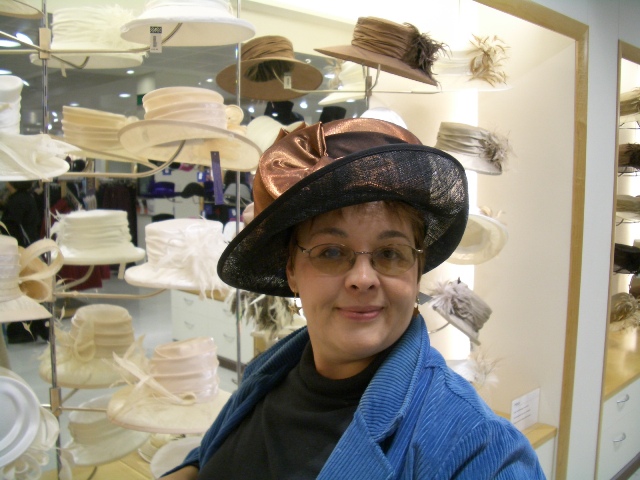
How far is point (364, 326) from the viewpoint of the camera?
1.05m

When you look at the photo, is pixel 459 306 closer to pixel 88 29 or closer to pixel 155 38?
pixel 155 38

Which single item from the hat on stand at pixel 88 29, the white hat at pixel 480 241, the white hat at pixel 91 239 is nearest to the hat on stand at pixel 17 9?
the hat on stand at pixel 88 29

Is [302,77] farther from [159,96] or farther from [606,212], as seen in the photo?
[606,212]

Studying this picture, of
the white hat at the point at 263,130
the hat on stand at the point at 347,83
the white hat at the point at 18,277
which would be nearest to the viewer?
the white hat at the point at 18,277

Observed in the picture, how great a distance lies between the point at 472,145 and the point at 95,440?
6.63 feet

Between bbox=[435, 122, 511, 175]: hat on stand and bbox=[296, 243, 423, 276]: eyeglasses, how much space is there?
1448mm

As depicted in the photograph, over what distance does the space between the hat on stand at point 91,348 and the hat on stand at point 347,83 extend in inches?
57.9

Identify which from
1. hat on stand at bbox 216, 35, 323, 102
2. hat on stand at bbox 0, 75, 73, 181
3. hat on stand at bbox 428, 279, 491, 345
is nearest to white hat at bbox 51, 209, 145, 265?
hat on stand at bbox 0, 75, 73, 181

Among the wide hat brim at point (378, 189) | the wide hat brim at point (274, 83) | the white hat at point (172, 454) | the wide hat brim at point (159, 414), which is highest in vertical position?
the wide hat brim at point (274, 83)

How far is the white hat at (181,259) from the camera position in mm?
1996

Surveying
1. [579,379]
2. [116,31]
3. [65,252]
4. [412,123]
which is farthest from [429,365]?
[579,379]

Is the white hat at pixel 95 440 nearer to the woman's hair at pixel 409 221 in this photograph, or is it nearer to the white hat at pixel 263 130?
the white hat at pixel 263 130

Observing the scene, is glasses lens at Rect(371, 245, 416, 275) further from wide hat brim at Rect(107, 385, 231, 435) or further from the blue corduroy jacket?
wide hat brim at Rect(107, 385, 231, 435)

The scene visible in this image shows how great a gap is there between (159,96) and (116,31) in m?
0.51
